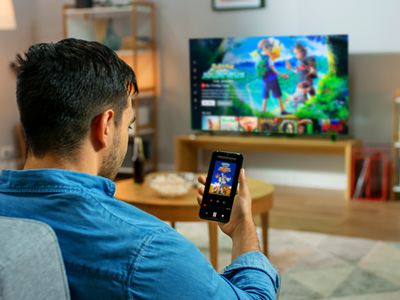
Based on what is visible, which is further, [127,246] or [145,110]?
[145,110]

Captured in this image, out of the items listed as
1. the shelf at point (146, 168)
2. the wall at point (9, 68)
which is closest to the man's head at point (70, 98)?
the shelf at point (146, 168)

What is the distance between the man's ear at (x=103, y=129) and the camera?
3.70ft

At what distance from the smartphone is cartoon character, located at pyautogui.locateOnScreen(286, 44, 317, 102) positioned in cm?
349

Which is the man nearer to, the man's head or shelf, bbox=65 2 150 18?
the man's head

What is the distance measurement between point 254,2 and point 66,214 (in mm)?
4635

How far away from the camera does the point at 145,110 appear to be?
230 inches

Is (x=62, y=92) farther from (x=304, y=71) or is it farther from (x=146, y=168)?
(x=146, y=168)

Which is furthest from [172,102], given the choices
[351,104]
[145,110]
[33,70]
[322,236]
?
[33,70]

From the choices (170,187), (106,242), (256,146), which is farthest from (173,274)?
(256,146)

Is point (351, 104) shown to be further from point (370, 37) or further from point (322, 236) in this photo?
point (322, 236)

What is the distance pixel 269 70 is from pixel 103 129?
410cm

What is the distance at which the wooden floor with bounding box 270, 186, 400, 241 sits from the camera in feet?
13.3

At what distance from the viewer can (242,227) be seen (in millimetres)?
1379

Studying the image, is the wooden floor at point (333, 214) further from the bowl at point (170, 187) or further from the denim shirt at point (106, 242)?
the denim shirt at point (106, 242)
